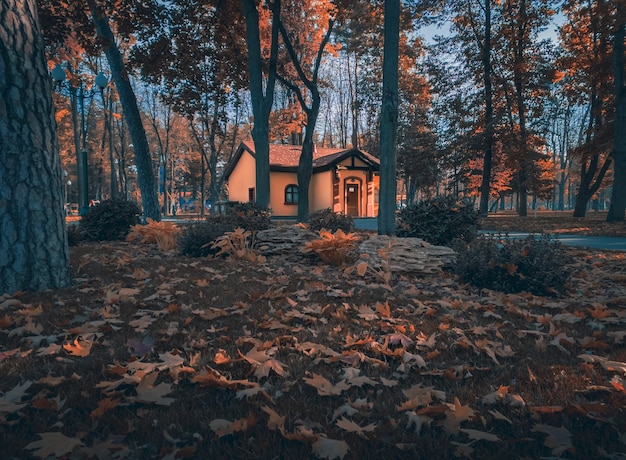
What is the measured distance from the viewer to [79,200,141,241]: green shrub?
31.1ft

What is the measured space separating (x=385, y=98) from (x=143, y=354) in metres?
8.05

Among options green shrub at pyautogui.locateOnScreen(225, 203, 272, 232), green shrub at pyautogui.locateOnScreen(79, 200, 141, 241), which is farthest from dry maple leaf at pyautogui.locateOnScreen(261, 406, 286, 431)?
green shrub at pyautogui.locateOnScreen(79, 200, 141, 241)

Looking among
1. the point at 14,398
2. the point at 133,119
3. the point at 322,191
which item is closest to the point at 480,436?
the point at 14,398

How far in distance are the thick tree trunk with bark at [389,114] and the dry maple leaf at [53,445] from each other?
26.5 ft

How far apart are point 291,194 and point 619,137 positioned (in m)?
18.6

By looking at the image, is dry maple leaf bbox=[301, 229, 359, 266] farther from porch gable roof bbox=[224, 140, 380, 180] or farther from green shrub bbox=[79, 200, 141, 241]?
porch gable roof bbox=[224, 140, 380, 180]

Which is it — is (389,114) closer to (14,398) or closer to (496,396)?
(496,396)

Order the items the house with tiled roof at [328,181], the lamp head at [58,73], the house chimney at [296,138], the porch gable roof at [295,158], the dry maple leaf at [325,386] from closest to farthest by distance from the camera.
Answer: the dry maple leaf at [325,386], the lamp head at [58,73], the porch gable roof at [295,158], the house with tiled roof at [328,181], the house chimney at [296,138]

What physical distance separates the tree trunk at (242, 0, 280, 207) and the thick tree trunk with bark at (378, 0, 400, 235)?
4.11 metres

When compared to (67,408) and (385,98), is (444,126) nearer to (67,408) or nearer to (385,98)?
(385,98)

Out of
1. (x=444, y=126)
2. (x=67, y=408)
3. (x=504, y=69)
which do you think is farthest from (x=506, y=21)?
(x=67, y=408)

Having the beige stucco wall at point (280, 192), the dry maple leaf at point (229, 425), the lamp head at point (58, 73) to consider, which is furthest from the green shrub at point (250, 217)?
the beige stucco wall at point (280, 192)

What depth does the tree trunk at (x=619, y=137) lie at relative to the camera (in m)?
13.8

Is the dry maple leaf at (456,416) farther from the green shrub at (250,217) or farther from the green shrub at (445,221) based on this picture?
the green shrub at (250,217)
